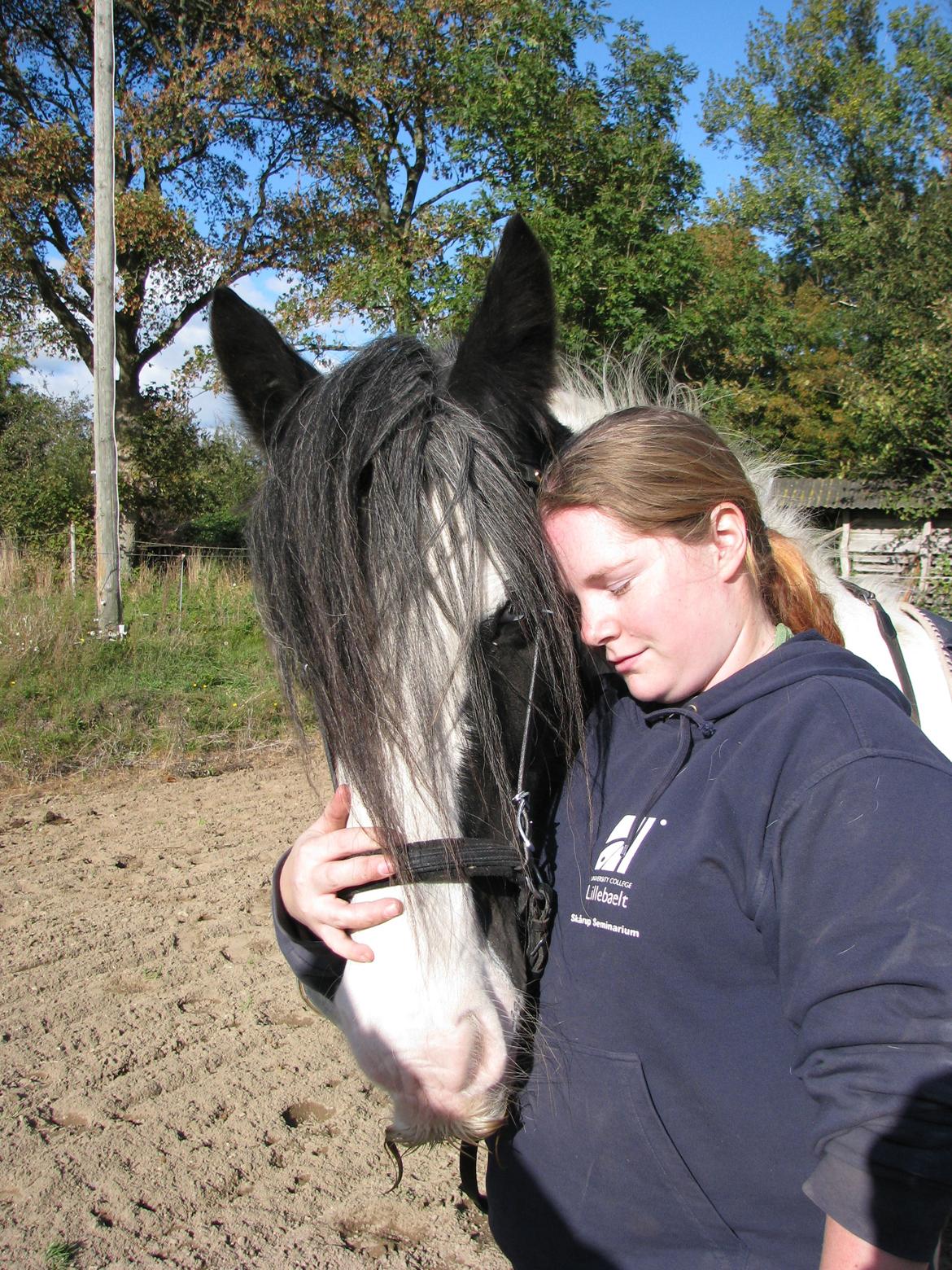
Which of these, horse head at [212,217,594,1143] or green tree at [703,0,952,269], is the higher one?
green tree at [703,0,952,269]

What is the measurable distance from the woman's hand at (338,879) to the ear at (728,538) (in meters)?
0.65

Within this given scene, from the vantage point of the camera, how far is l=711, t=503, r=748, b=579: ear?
1.22 meters

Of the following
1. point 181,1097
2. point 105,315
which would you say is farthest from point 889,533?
point 181,1097

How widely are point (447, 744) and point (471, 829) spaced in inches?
5.6

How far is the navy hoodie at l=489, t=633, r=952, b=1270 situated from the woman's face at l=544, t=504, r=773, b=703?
0.06m

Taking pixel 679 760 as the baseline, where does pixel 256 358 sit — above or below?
above

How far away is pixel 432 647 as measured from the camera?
1.31 meters

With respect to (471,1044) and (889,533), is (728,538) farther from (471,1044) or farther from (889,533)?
(889,533)

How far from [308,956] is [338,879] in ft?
0.78

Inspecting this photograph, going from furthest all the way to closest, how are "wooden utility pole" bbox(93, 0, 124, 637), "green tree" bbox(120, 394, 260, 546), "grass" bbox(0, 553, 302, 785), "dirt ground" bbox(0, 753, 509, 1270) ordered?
1. "green tree" bbox(120, 394, 260, 546)
2. "wooden utility pole" bbox(93, 0, 124, 637)
3. "grass" bbox(0, 553, 302, 785)
4. "dirt ground" bbox(0, 753, 509, 1270)

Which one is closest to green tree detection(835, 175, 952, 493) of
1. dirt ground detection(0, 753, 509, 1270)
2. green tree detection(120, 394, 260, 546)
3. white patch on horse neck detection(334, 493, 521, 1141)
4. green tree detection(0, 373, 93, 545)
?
dirt ground detection(0, 753, 509, 1270)

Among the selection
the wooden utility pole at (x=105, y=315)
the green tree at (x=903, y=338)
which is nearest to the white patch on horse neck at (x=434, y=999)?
the wooden utility pole at (x=105, y=315)

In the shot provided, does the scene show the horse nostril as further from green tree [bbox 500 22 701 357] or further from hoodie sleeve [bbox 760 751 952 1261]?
green tree [bbox 500 22 701 357]

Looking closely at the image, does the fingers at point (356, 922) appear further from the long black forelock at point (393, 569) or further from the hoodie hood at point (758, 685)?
the hoodie hood at point (758, 685)
